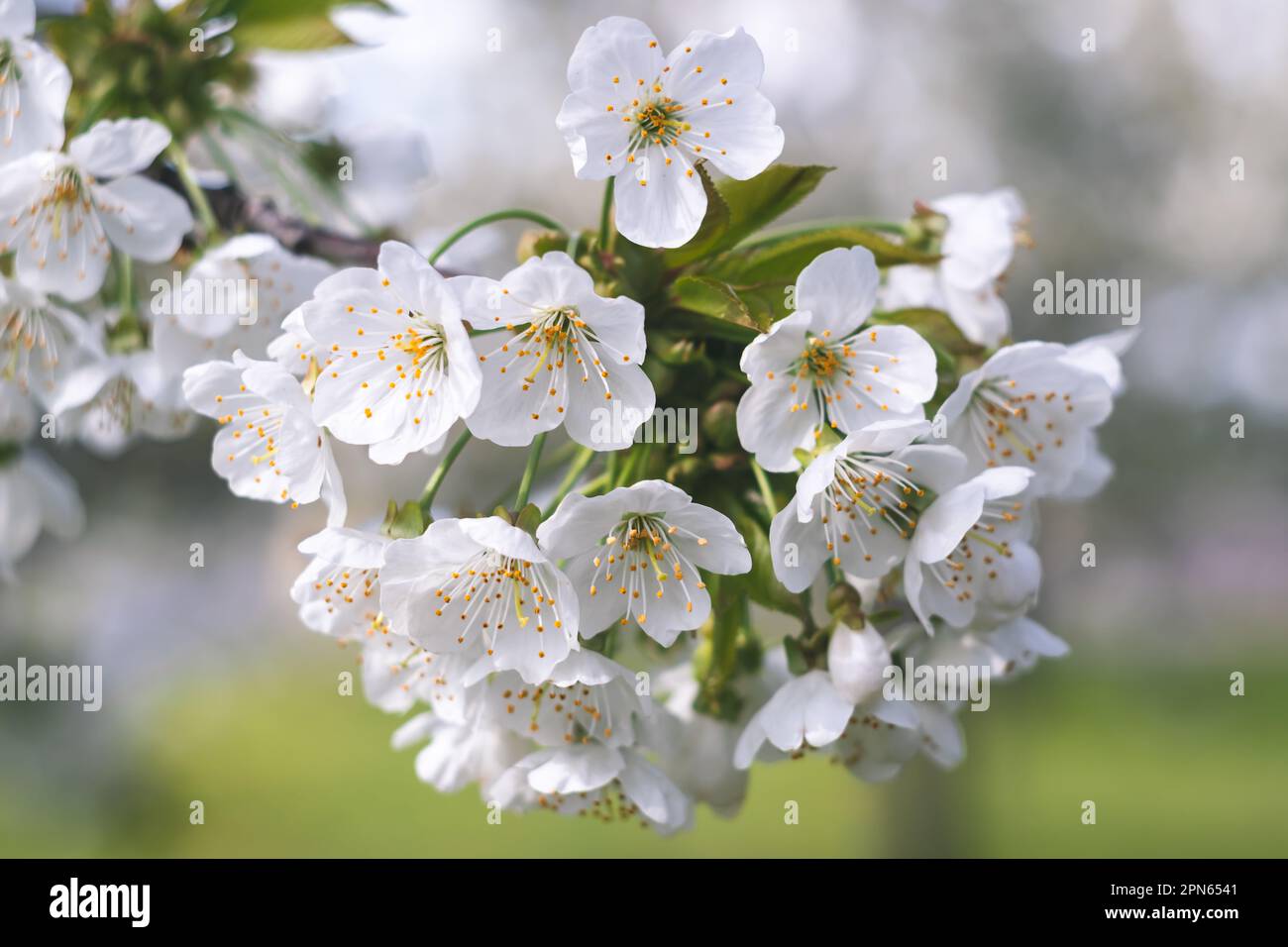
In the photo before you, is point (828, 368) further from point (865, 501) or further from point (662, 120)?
point (662, 120)

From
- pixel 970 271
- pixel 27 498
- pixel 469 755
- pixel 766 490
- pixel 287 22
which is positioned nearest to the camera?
pixel 766 490

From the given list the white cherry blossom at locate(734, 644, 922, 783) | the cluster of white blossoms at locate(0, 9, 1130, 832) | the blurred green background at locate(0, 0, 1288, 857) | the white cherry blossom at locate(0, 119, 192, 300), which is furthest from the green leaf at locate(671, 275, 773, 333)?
the blurred green background at locate(0, 0, 1288, 857)

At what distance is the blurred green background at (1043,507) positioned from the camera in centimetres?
712

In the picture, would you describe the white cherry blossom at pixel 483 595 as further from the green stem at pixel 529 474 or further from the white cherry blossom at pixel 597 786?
the white cherry blossom at pixel 597 786

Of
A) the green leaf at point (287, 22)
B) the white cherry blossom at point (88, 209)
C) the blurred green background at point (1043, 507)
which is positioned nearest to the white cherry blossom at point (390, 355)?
the white cherry blossom at point (88, 209)

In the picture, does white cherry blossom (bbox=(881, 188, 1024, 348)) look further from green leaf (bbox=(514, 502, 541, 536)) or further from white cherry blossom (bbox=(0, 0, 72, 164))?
white cherry blossom (bbox=(0, 0, 72, 164))

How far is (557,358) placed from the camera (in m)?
1.20

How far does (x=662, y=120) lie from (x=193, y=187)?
86 centimetres

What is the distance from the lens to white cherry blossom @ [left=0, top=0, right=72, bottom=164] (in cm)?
144

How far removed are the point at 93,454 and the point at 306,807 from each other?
3303 millimetres

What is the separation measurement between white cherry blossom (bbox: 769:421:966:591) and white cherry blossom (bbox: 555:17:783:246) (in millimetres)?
321

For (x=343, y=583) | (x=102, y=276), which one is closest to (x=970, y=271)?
(x=343, y=583)

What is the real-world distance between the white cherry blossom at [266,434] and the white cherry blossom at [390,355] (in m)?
0.07

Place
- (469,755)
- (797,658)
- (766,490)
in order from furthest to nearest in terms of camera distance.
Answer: (469,755) → (797,658) → (766,490)
